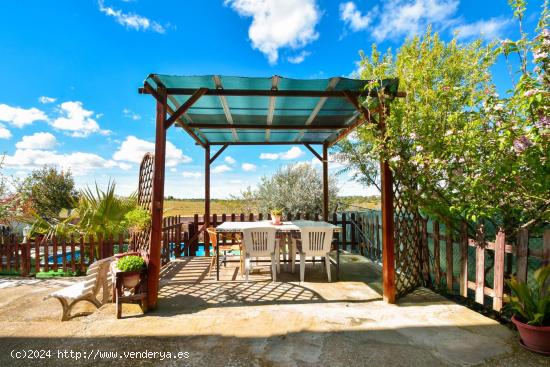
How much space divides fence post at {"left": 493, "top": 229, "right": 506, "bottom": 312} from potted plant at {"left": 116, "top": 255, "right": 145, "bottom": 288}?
3930mm

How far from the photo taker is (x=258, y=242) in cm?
451

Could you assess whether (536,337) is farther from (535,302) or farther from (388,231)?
(388,231)

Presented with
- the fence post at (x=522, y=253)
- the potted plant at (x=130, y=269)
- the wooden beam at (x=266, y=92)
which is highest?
the wooden beam at (x=266, y=92)

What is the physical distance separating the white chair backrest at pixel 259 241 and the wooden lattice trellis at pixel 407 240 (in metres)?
1.85

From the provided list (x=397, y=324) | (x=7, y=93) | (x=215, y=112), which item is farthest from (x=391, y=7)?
(x=7, y=93)

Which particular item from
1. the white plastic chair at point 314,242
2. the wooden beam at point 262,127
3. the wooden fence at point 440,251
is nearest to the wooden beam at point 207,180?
the wooden fence at point 440,251

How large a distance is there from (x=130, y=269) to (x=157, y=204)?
2.59ft

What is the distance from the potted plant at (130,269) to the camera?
10.5 feet

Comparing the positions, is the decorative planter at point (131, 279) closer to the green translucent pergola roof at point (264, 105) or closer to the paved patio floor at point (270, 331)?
the paved patio floor at point (270, 331)

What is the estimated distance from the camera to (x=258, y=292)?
4.05 meters

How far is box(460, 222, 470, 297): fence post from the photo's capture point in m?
3.40

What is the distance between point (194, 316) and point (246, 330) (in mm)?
720

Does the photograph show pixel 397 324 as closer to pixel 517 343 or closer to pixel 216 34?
pixel 517 343

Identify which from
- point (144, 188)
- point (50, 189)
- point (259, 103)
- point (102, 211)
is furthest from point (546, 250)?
point (50, 189)
